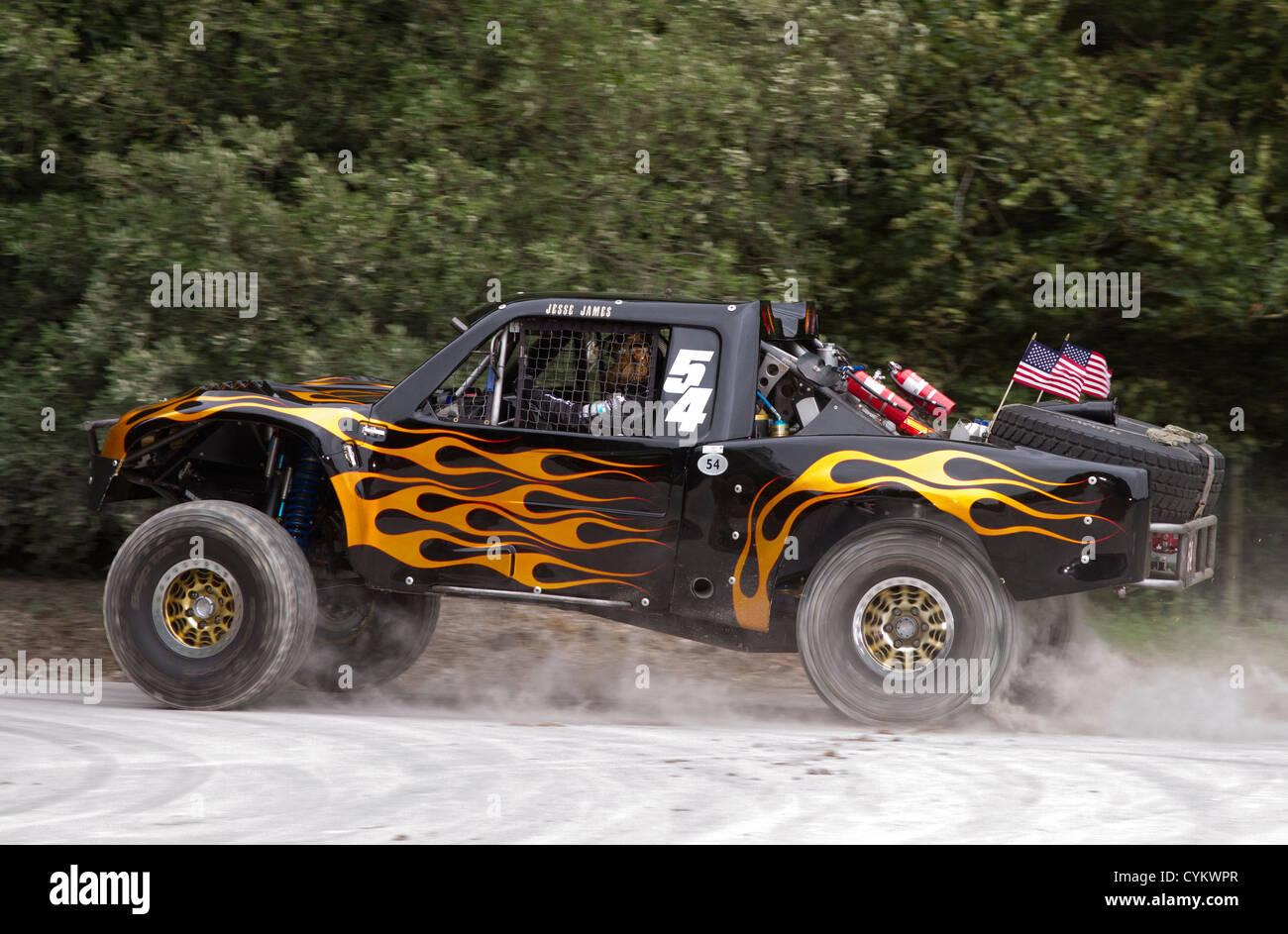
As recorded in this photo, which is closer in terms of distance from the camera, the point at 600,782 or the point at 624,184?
the point at 600,782

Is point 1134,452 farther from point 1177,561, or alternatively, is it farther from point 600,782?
point 600,782

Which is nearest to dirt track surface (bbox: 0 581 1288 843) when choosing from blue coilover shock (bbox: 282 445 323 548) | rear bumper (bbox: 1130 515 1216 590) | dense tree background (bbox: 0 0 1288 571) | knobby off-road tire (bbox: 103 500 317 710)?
knobby off-road tire (bbox: 103 500 317 710)

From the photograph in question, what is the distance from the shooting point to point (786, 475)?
269 inches

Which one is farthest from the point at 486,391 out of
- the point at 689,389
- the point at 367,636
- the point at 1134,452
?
the point at 1134,452

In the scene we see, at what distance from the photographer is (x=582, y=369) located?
7.10 metres

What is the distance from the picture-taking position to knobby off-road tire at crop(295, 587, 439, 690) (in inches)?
323

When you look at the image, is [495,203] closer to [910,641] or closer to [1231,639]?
[910,641]

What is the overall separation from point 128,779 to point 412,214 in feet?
18.5

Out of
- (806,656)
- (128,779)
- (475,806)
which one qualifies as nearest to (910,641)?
(806,656)

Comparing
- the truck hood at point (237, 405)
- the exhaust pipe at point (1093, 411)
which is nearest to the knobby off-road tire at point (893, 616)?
the exhaust pipe at point (1093, 411)

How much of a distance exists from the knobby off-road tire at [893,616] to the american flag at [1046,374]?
1697 mm

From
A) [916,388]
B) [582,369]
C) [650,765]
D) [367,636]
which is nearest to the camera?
[650,765]

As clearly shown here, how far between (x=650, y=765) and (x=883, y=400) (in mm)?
2311

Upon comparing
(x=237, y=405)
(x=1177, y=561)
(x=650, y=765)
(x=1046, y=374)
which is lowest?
(x=650, y=765)
